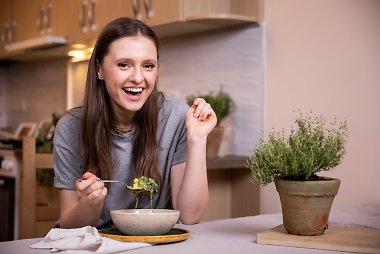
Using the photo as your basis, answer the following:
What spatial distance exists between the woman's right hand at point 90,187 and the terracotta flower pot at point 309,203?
15.4 inches

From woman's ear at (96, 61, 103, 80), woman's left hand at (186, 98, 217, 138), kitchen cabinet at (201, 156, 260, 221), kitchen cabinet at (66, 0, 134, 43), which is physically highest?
kitchen cabinet at (66, 0, 134, 43)

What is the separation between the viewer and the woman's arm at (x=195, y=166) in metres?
1.59

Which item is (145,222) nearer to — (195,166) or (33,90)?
(195,166)

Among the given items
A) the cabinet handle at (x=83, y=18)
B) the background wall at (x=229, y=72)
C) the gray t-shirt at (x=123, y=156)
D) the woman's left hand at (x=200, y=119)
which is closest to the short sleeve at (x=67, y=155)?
the gray t-shirt at (x=123, y=156)

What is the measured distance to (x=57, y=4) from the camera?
379cm

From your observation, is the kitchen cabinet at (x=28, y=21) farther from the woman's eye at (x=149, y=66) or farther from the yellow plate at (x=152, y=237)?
the yellow plate at (x=152, y=237)

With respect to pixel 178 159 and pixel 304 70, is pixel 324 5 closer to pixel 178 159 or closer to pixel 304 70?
pixel 304 70

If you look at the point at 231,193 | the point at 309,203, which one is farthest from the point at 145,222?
the point at 231,193

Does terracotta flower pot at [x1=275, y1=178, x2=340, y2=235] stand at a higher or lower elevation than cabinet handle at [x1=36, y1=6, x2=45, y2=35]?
lower

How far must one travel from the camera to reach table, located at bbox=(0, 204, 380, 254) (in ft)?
3.68

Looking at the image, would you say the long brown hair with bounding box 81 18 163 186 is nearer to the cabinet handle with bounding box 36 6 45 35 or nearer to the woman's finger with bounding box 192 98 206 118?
the woman's finger with bounding box 192 98 206 118

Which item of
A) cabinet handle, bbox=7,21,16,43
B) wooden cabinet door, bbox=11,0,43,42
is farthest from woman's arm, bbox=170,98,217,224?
cabinet handle, bbox=7,21,16,43

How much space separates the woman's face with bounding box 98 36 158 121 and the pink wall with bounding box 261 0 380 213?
97 cm

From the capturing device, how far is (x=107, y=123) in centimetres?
173
